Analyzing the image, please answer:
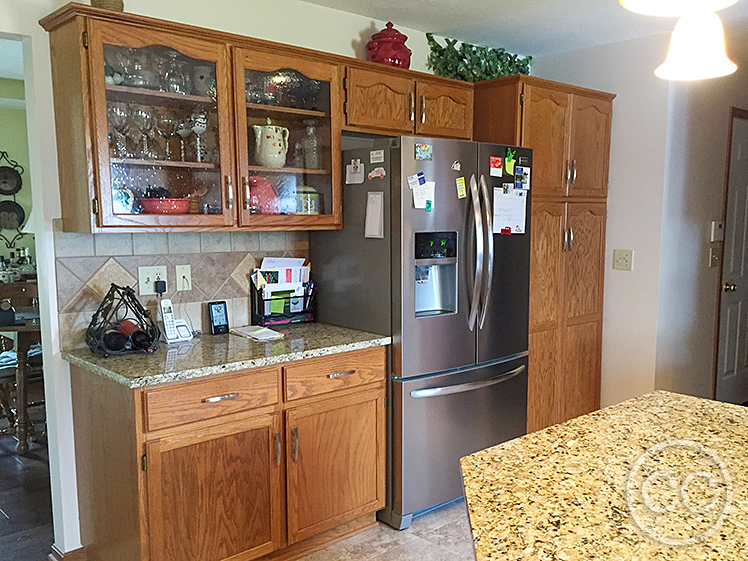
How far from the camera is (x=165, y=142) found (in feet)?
7.73

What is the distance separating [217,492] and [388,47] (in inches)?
84.8

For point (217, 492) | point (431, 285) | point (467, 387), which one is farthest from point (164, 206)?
point (467, 387)

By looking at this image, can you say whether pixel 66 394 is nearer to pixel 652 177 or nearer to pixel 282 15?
pixel 282 15

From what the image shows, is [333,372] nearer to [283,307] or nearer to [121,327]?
[283,307]

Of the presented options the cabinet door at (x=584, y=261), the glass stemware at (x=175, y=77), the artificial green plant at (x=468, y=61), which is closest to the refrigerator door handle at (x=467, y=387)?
the cabinet door at (x=584, y=261)

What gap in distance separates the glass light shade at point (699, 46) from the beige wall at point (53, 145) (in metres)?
1.89

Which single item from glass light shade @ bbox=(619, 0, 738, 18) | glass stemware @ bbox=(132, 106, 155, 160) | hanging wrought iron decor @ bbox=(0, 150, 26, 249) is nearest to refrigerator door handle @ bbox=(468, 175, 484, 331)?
glass stemware @ bbox=(132, 106, 155, 160)

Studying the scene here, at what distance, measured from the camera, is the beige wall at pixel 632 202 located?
3.46 metres

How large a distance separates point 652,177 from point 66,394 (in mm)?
3139

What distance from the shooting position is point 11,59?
438 cm

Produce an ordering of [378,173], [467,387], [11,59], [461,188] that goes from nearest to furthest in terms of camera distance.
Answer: [378,173]
[461,188]
[467,387]
[11,59]

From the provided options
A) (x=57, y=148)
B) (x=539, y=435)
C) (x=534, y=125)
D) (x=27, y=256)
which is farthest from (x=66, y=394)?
(x=27, y=256)

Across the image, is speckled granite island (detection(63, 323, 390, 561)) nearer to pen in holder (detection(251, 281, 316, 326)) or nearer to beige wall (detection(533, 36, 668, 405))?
pen in holder (detection(251, 281, 316, 326))

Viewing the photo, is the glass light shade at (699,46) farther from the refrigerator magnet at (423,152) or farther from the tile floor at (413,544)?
the tile floor at (413,544)
